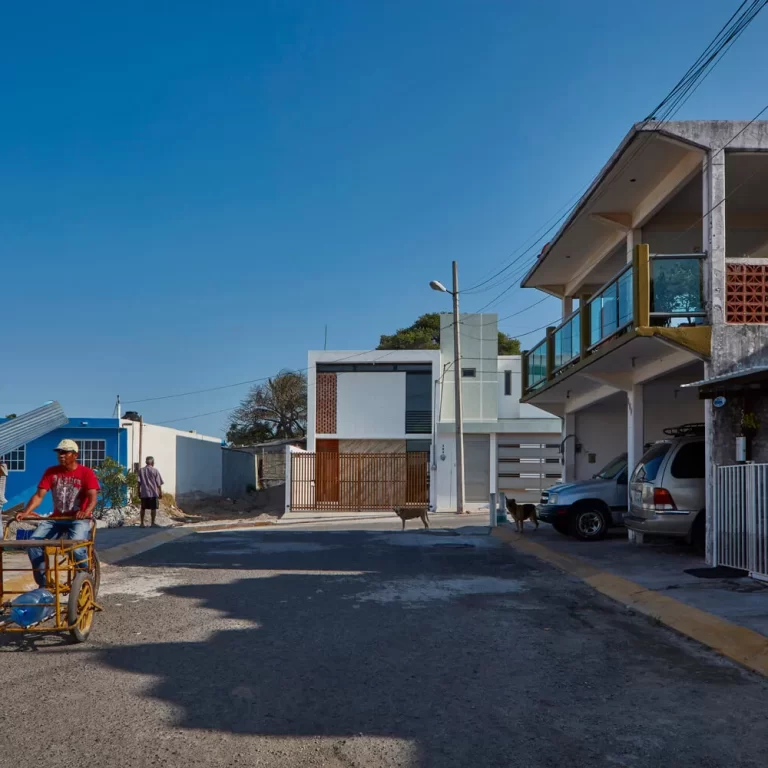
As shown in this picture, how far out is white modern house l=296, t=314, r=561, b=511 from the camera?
28922mm

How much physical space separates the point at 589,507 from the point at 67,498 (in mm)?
10337

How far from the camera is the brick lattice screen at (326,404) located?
3288 centimetres

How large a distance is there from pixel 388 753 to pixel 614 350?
1000cm

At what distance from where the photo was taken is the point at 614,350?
1328 cm

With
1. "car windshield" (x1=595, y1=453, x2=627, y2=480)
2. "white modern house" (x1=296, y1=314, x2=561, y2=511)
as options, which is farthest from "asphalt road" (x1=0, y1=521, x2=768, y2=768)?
"white modern house" (x1=296, y1=314, x2=561, y2=511)

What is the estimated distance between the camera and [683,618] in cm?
Result: 772

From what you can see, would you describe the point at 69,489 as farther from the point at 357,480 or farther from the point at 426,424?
the point at 426,424

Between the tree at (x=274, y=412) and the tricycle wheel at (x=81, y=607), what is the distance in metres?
44.6

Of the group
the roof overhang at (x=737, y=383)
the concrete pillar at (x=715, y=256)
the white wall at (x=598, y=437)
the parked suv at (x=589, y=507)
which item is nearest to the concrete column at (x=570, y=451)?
the white wall at (x=598, y=437)

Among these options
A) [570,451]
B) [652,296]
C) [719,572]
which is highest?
[652,296]

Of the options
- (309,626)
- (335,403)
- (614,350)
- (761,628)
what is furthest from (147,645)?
(335,403)

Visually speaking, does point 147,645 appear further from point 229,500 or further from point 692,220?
point 229,500

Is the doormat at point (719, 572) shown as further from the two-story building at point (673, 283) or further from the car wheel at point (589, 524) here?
the car wheel at point (589, 524)

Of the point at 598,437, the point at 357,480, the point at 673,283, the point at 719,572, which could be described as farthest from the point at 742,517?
the point at 357,480
